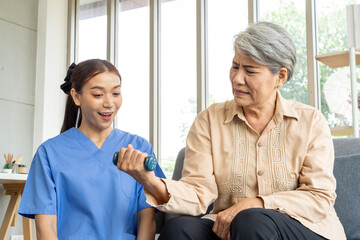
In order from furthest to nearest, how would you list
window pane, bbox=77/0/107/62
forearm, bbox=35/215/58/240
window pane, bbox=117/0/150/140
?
window pane, bbox=77/0/107/62 → window pane, bbox=117/0/150/140 → forearm, bbox=35/215/58/240

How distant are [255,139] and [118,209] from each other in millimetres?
513

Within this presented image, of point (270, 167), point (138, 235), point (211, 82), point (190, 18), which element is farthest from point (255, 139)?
point (190, 18)

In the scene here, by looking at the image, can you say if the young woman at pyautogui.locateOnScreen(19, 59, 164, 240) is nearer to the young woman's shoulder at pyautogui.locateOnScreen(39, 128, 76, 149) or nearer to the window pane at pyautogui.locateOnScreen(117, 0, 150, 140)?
the young woman's shoulder at pyautogui.locateOnScreen(39, 128, 76, 149)

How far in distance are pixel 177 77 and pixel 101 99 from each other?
2240 millimetres

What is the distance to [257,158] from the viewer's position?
4.94 feet

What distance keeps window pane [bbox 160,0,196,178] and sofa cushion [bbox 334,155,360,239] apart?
2.19m

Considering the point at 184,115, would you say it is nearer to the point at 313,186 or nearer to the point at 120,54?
the point at 120,54

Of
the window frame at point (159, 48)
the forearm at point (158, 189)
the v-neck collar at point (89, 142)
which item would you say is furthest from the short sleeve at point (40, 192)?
the window frame at point (159, 48)

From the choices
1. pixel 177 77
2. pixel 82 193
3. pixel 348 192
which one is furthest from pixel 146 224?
pixel 177 77

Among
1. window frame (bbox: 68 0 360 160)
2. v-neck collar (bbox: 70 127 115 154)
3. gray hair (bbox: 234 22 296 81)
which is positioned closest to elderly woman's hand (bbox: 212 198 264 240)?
gray hair (bbox: 234 22 296 81)

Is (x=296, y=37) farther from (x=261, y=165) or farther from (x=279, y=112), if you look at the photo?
(x=261, y=165)

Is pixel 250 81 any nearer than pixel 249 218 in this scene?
No

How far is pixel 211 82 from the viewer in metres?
3.69

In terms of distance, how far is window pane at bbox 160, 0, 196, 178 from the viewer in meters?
3.80
